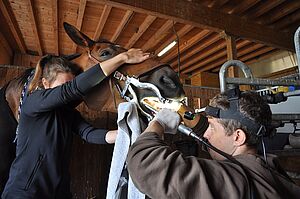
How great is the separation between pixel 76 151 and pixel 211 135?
3.08 ft

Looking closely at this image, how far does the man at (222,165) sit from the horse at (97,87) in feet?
0.78

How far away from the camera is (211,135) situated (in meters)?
0.94

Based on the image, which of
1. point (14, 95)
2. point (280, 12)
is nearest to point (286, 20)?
point (280, 12)

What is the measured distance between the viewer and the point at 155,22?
381cm

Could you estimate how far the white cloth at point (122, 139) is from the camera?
92 cm

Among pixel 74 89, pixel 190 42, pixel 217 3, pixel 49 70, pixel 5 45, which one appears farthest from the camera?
pixel 5 45

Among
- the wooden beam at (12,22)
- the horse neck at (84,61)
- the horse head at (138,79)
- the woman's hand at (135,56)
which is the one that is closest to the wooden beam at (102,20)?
the wooden beam at (12,22)

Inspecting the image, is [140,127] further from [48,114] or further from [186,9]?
[186,9]

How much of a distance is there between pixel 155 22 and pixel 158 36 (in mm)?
326

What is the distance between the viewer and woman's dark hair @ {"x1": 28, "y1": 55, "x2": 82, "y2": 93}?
1229 millimetres

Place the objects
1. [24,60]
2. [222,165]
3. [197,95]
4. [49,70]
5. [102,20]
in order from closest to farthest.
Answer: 1. [222,165]
2. [49,70]
3. [197,95]
4. [102,20]
5. [24,60]

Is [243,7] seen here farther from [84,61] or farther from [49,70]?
[49,70]

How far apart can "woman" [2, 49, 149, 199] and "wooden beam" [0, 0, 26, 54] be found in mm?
2709

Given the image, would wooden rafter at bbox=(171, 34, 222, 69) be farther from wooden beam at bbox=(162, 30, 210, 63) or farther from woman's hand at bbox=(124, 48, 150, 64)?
woman's hand at bbox=(124, 48, 150, 64)
